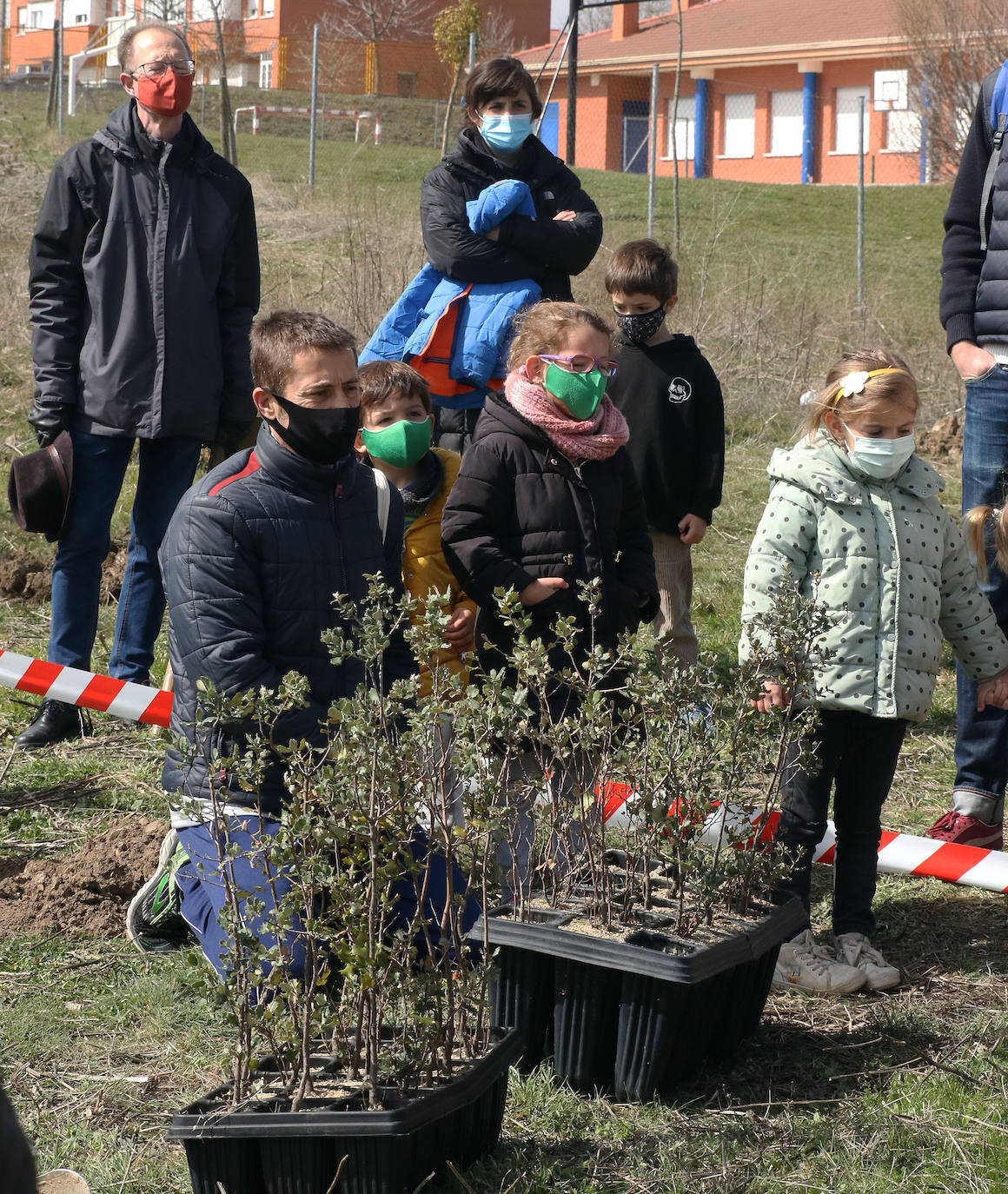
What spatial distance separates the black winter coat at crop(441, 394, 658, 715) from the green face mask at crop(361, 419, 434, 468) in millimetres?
243

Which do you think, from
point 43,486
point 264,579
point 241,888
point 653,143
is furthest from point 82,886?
point 653,143

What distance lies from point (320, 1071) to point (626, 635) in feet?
3.81

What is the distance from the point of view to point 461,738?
2.89 metres

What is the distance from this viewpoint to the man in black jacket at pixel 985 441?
455cm

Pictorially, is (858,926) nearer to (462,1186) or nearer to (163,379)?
(462,1186)

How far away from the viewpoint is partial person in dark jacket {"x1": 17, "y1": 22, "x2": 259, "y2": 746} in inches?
203

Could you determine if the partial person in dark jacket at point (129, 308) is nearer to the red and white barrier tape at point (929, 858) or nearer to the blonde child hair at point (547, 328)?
the blonde child hair at point (547, 328)

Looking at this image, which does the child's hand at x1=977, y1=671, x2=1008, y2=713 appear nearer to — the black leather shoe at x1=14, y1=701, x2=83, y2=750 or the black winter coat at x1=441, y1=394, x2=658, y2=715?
the black winter coat at x1=441, y1=394, x2=658, y2=715

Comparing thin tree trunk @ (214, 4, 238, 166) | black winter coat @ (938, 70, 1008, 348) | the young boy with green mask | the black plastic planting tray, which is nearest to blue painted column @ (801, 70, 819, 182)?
thin tree trunk @ (214, 4, 238, 166)

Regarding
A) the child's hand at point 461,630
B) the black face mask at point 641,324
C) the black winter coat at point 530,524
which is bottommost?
the child's hand at point 461,630

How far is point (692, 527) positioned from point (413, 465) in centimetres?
150

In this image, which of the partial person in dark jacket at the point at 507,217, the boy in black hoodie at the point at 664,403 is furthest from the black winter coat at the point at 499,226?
the boy in black hoodie at the point at 664,403

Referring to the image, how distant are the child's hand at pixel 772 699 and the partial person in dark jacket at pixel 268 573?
3.46 ft

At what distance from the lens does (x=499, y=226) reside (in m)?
5.46
